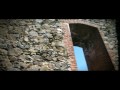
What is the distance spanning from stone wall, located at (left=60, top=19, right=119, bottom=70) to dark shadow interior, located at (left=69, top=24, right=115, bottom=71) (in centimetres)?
13

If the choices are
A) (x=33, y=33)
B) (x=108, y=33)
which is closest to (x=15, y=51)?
(x=33, y=33)

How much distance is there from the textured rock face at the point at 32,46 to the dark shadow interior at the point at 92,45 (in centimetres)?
104

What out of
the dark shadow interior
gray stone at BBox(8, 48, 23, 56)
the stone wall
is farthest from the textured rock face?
the dark shadow interior

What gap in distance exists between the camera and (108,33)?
21.5 feet

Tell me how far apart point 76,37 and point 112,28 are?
134cm

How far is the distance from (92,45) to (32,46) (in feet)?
7.83

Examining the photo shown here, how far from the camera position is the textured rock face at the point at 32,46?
5.24 m

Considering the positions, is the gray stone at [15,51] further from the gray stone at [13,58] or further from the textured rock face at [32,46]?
the gray stone at [13,58]

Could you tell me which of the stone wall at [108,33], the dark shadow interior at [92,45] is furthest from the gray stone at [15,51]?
the dark shadow interior at [92,45]

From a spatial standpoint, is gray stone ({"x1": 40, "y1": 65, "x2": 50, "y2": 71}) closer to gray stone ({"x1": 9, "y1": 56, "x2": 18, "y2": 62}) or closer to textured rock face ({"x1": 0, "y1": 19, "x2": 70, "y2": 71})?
textured rock face ({"x1": 0, "y1": 19, "x2": 70, "y2": 71})
